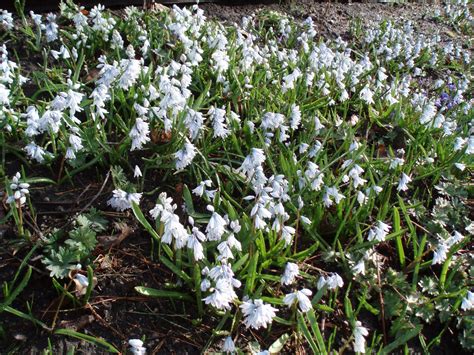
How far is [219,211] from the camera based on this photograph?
2.94 metres

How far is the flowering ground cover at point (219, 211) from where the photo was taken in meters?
2.38

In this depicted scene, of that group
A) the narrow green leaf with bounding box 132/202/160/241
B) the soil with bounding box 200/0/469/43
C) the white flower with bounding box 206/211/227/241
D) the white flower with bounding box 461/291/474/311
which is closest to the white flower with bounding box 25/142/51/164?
the narrow green leaf with bounding box 132/202/160/241

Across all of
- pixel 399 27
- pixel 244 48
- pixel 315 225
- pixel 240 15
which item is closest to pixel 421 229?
pixel 315 225

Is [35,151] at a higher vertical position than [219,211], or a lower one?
higher

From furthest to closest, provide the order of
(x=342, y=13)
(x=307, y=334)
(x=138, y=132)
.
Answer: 1. (x=342, y=13)
2. (x=138, y=132)
3. (x=307, y=334)

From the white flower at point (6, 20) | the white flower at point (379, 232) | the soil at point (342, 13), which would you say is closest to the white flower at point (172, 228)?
the white flower at point (379, 232)

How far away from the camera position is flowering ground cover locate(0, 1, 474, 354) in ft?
7.79

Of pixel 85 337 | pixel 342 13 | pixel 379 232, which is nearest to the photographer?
pixel 85 337

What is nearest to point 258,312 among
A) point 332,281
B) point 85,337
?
point 332,281

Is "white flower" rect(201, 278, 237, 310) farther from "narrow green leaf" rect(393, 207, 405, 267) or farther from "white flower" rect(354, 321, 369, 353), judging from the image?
"narrow green leaf" rect(393, 207, 405, 267)

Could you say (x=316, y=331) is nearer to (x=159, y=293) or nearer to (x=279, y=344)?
(x=279, y=344)

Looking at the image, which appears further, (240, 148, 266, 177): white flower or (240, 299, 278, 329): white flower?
(240, 148, 266, 177): white flower

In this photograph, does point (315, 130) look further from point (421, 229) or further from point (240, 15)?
point (240, 15)

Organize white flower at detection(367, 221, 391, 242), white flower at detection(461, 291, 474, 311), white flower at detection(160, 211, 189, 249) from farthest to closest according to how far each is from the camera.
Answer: white flower at detection(367, 221, 391, 242), white flower at detection(461, 291, 474, 311), white flower at detection(160, 211, 189, 249)
